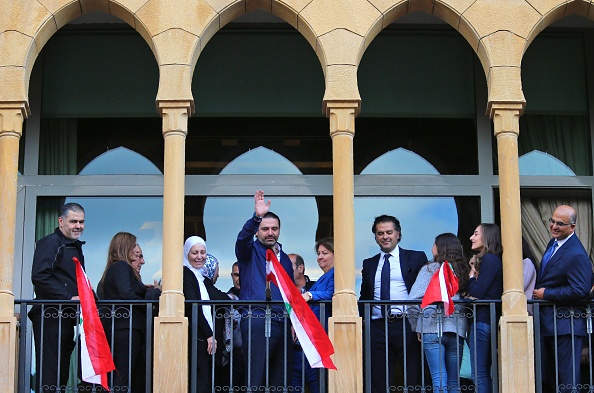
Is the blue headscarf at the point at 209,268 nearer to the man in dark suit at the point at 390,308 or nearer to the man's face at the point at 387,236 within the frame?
the man in dark suit at the point at 390,308

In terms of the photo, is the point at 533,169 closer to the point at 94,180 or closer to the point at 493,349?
the point at 493,349

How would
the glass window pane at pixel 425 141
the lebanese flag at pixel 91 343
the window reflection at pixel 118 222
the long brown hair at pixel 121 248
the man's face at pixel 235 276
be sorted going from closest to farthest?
the lebanese flag at pixel 91 343 < the long brown hair at pixel 121 248 < the man's face at pixel 235 276 < the window reflection at pixel 118 222 < the glass window pane at pixel 425 141

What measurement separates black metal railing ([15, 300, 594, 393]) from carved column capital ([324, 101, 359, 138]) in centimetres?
155

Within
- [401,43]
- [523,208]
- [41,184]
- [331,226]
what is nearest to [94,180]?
[41,184]

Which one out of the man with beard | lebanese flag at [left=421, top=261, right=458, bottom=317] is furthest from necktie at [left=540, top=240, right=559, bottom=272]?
the man with beard

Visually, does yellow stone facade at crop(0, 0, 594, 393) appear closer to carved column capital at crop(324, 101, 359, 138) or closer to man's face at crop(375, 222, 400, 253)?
carved column capital at crop(324, 101, 359, 138)

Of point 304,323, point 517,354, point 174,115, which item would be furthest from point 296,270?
point 517,354

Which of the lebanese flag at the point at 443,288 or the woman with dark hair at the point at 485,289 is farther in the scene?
the woman with dark hair at the point at 485,289

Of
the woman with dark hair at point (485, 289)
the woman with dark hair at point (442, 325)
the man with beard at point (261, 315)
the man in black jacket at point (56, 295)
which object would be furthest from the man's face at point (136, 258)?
the woman with dark hair at point (485, 289)

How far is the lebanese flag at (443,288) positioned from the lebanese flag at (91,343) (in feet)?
9.01

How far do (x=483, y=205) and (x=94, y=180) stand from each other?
404 cm

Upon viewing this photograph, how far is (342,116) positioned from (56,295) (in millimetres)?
2984

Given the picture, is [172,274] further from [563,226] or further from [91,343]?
[563,226]

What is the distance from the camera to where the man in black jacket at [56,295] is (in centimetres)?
1273
